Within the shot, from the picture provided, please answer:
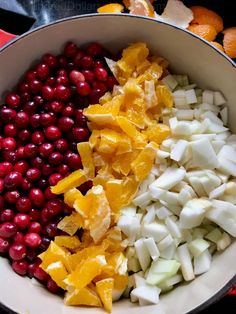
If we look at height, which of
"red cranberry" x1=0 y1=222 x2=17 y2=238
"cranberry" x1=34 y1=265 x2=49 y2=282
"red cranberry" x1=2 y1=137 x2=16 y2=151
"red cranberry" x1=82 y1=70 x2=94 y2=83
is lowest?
"cranberry" x1=34 y1=265 x2=49 y2=282

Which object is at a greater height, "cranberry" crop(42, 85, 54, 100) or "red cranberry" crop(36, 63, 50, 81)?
"red cranberry" crop(36, 63, 50, 81)

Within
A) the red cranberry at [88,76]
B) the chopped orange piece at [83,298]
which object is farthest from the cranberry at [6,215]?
the red cranberry at [88,76]

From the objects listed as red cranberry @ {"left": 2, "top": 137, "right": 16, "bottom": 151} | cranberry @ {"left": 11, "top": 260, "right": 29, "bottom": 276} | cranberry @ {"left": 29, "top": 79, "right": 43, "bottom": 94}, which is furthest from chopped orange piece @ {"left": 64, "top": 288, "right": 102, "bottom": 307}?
cranberry @ {"left": 29, "top": 79, "right": 43, "bottom": 94}

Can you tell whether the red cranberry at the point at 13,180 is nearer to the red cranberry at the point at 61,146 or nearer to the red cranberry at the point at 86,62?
the red cranberry at the point at 61,146

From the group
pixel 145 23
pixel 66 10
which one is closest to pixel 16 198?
pixel 145 23

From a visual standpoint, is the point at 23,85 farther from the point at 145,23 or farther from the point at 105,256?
the point at 105,256

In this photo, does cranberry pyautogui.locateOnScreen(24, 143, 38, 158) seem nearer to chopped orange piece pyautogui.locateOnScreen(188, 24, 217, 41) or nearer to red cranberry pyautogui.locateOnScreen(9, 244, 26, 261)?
red cranberry pyautogui.locateOnScreen(9, 244, 26, 261)

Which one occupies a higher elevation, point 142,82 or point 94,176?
point 142,82
